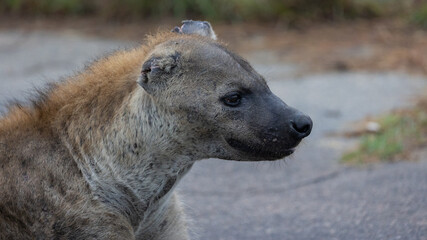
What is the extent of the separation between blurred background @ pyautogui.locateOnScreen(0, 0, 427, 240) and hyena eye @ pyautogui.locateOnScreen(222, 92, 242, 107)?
100 cm

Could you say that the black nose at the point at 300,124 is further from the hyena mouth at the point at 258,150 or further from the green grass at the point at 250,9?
the green grass at the point at 250,9

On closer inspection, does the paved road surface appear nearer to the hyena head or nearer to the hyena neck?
the hyena neck

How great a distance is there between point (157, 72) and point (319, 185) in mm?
2365

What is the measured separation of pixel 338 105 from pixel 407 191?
2567 mm

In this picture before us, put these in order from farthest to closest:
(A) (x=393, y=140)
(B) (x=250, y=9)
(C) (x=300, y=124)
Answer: (B) (x=250, y=9), (A) (x=393, y=140), (C) (x=300, y=124)

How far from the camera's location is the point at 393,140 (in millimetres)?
6375

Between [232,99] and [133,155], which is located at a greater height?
[232,99]

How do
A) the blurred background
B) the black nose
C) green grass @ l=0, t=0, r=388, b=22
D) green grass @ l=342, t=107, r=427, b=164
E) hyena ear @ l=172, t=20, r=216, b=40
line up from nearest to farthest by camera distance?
1. the black nose
2. hyena ear @ l=172, t=20, r=216, b=40
3. the blurred background
4. green grass @ l=342, t=107, r=427, b=164
5. green grass @ l=0, t=0, r=388, b=22

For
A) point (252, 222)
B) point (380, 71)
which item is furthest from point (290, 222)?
point (380, 71)

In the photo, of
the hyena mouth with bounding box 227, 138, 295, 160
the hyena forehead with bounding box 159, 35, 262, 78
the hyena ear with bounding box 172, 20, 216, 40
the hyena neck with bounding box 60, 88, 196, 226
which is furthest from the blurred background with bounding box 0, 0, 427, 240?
the hyena mouth with bounding box 227, 138, 295, 160

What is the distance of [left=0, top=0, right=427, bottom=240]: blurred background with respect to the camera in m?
5.14

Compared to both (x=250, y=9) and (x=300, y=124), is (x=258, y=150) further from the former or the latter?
(x=250, y=9)

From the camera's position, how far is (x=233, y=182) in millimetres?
6152

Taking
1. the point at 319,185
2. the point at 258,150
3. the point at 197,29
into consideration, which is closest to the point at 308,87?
the point at 319,185
